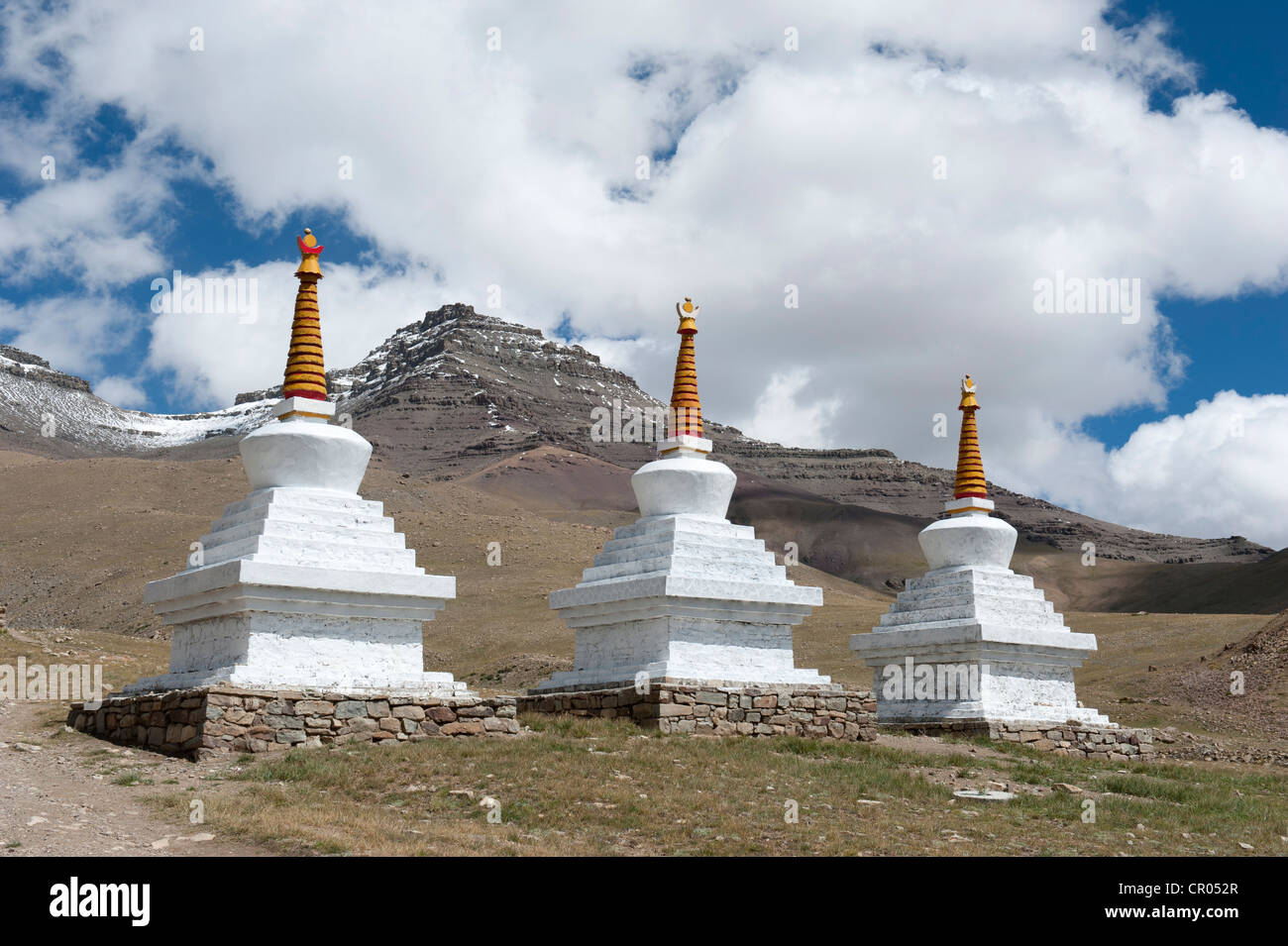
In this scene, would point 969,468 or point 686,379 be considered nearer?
point 686,379

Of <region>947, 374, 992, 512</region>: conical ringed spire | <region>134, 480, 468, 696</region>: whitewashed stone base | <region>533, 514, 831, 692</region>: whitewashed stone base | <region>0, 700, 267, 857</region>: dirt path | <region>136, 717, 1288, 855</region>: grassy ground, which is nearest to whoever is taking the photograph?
<region>0, 700, 267, 857</region>: dirt path

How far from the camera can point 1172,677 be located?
33406mm

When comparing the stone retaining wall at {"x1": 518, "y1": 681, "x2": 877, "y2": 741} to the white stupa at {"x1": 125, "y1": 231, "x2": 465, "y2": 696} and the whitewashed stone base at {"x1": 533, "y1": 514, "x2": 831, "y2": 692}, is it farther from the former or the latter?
the white stupa at {"x1": 125, "y1": 231, "x2": 465, "y2": 696}

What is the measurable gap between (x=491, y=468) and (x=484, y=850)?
149196mm

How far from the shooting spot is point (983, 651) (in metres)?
23.6

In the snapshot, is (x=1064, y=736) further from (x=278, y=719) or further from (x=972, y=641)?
(x=278, y=719)

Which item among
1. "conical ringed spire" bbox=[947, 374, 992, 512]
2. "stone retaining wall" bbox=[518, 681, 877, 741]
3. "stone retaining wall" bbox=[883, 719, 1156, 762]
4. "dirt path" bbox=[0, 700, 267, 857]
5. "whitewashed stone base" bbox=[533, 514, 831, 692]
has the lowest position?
"stone retaining wall" bbox=[883, 719, 1156, 762]

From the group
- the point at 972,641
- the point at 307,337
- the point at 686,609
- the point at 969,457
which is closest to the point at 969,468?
the point at 969,457

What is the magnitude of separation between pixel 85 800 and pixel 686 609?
9329 mm

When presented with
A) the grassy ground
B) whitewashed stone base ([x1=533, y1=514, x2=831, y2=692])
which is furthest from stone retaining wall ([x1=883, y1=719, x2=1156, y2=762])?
the grassy ground

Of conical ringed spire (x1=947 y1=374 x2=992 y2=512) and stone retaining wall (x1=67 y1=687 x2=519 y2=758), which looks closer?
stone retaining wall (x1=67 y1=687 x2=519 y2=758)

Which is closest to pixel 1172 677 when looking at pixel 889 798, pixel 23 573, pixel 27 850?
pixel 889 798

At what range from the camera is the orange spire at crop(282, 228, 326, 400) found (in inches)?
760

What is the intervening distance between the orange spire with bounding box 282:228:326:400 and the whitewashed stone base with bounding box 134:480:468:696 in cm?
181
